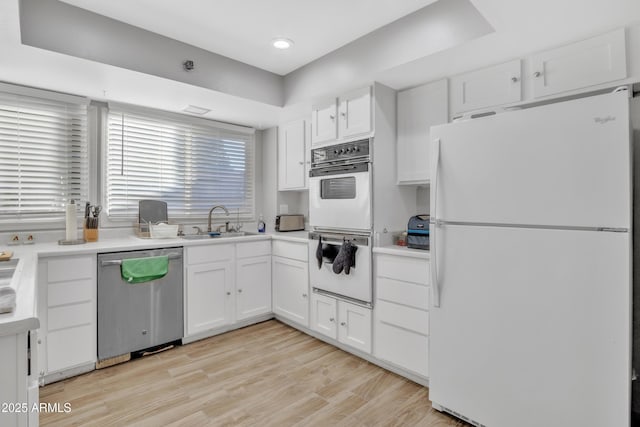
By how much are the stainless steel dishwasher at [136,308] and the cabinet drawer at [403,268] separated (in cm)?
171

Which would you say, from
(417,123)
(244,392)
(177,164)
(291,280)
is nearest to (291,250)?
(291,280)

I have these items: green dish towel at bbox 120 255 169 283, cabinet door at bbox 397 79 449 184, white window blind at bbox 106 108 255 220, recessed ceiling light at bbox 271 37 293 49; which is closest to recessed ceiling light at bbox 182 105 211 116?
white window blind at bbox 106 108 255 220

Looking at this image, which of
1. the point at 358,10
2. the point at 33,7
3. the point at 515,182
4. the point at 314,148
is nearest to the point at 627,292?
the point at 515,182

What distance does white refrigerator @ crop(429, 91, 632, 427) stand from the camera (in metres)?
1.43

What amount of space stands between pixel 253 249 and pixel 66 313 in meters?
1.56

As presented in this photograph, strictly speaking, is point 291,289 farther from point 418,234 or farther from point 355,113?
point 355,113

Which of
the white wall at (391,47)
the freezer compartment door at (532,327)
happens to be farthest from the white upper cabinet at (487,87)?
the freezer compartment door at (532,327)

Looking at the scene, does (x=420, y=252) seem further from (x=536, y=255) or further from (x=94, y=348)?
(x=94, y=348)

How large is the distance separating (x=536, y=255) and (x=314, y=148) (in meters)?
2.00

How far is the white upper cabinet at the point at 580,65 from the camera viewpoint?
177 centimetres

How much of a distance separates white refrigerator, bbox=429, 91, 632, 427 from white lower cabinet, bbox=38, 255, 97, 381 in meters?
2.38

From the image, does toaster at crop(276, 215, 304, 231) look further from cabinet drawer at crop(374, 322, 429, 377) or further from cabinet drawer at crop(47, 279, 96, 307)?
cabinet drawer at crop(47, 279, 96, 307)

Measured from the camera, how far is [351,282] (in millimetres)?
2730

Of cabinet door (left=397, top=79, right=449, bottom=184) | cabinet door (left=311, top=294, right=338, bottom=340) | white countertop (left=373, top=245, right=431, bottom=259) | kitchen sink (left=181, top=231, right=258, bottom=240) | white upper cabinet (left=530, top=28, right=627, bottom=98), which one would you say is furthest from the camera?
kitchen sink (left=181, top=231, right=258, bottom=240)
